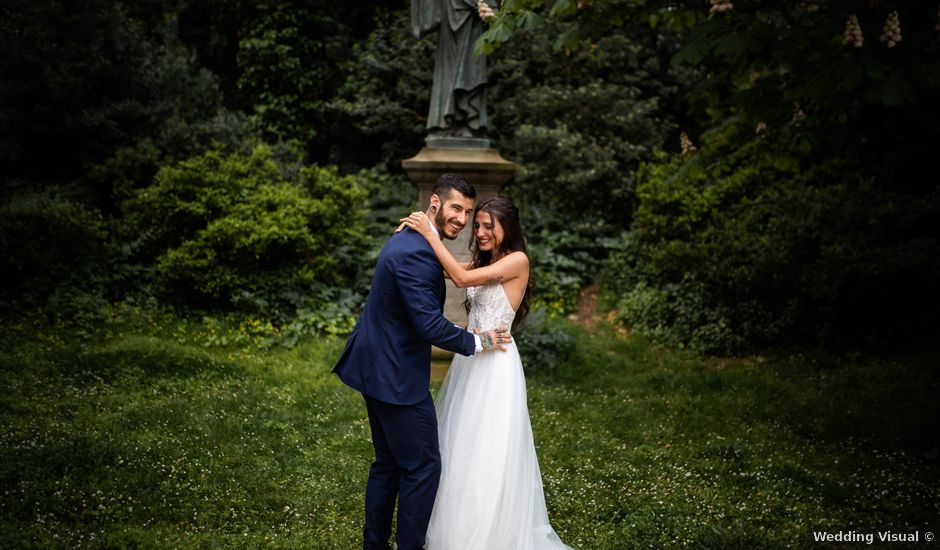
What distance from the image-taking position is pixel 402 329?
3.69m

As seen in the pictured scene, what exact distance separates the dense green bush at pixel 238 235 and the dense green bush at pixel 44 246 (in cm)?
60

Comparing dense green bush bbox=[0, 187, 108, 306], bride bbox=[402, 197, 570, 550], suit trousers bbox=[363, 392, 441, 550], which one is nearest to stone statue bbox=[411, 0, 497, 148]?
bride bbox=[402, 197, 570, 550]

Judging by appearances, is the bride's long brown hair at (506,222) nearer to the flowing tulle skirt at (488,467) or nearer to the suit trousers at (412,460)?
the flowing tulle skirt at (488,467)

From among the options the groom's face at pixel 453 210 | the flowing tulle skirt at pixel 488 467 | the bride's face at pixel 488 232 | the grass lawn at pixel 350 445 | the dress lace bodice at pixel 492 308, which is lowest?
the grass lawn at pixel 350 445

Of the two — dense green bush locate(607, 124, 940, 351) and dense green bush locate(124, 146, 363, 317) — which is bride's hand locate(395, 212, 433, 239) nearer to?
dense green bush locate(607, 124, 940, 351)

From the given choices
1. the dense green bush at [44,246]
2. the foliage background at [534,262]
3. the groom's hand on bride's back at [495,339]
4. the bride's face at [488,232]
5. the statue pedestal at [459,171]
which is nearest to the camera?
the groom's hand on bride's back at [495,339]

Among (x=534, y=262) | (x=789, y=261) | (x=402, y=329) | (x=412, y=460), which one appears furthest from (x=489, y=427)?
(x=534, y=262)

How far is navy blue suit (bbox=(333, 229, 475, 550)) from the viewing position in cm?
359

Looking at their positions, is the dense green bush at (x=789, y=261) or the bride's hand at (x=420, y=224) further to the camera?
the dense green bush at (x=789, y=261)

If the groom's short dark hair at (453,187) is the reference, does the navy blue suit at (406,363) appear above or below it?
below

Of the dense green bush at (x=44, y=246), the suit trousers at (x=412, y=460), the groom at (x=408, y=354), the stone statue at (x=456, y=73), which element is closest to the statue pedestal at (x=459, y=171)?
the stone statue at (x=456, y=73)

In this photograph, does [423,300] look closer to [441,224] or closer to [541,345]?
[441,224]

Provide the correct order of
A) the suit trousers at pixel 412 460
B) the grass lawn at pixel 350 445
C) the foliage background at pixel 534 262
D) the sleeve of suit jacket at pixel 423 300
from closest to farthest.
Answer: the sleeve of suit jacket at pixel 423 300 → the suit trousers at pixel 412 460 → the grass lawn at pixel 350 445 → the foliage background at pixel 534 262

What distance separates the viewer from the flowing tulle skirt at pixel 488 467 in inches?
151
